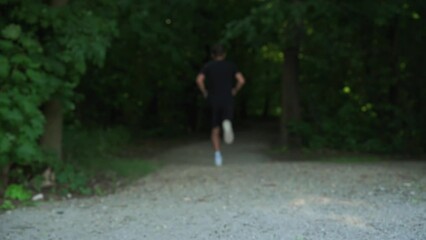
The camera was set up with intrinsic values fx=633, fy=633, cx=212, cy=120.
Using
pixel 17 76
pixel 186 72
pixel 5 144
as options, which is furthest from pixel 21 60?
pixel 186 72

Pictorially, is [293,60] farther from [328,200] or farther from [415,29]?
[328,200]

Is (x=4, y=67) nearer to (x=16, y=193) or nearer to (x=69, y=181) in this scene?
(x=16, y=193)

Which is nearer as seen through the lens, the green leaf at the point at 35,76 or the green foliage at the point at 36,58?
the green foliage at the point at 36,58

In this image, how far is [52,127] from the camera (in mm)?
8930

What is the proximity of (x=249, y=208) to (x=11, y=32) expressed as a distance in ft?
11.7

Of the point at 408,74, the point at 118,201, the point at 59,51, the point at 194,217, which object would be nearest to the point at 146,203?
the point at 118,201

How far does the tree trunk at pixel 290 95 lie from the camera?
13.8 meters

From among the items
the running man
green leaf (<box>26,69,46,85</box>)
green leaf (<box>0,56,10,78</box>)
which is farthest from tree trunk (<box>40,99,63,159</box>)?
the running man

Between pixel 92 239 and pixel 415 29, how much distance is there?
926 centimetres

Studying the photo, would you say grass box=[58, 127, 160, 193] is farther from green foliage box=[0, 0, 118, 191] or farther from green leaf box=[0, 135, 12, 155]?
green leaf box=[0, 135, 12, 155]

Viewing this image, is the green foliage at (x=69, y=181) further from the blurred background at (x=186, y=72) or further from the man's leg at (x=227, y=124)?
the man's leg at (x=227, y=124)

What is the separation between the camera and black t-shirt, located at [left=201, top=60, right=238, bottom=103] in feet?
34.1

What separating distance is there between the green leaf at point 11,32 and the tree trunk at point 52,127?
1.36m

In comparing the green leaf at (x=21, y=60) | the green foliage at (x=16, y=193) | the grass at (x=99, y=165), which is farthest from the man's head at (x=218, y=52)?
the green foliage at (x=16, y=193)
